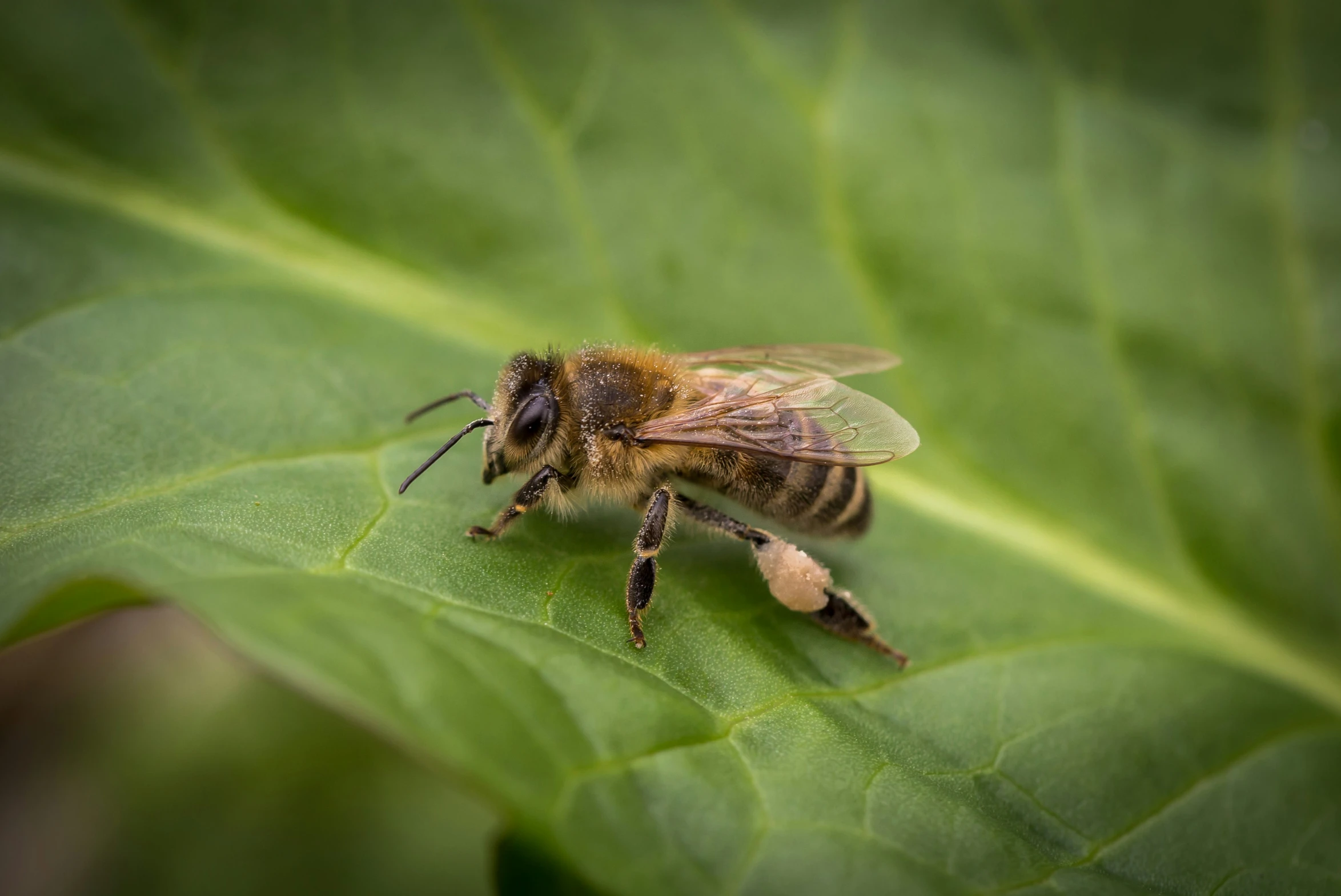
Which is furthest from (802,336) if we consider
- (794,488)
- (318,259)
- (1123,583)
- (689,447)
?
(318,259)

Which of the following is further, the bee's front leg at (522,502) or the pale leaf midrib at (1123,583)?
the pale leaf midrib at (1123,583)

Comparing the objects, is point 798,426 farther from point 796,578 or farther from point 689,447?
point 796,578

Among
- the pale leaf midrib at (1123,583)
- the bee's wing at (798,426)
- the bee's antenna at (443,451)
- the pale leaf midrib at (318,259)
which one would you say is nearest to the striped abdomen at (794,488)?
the bee's wing at (798,426)

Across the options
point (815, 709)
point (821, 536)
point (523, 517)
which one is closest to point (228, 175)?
point (523, 517)

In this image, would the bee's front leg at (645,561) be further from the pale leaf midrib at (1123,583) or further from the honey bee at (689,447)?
the pale leaf midrib at (1123,583)

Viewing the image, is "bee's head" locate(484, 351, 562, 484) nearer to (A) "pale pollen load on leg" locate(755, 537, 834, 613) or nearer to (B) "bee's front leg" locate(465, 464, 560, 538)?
(B) "bee's front leg" locate(465, 464, 560, 538)

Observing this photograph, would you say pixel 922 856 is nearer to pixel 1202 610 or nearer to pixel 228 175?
pixel 1202 610
